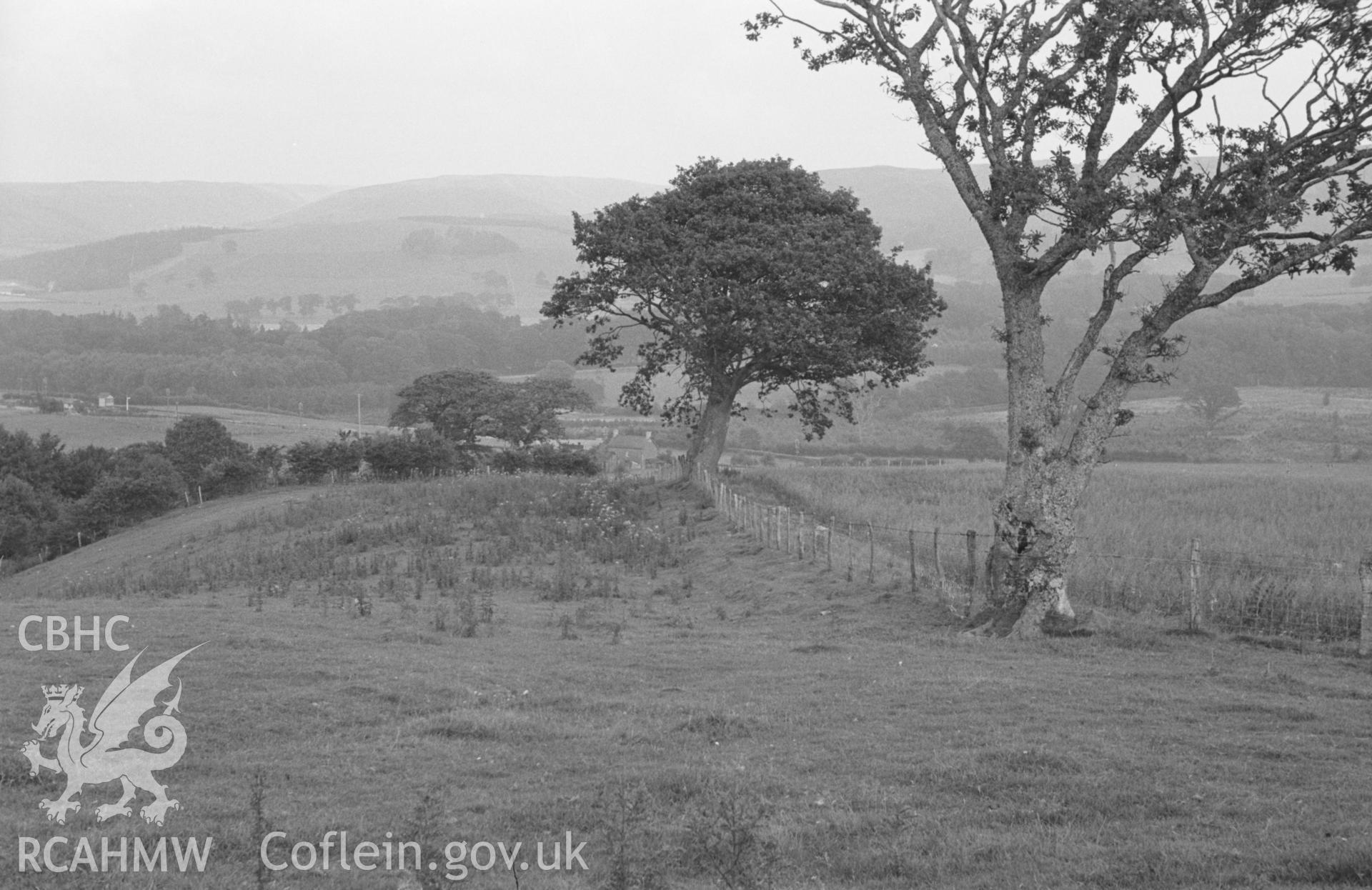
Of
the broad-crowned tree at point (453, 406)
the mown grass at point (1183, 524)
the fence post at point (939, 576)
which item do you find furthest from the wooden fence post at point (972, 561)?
the broad-crowned tree at point (453, 406)

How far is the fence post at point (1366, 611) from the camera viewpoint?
50.3 ft

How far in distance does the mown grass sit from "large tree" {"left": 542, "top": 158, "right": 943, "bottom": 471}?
4.66m

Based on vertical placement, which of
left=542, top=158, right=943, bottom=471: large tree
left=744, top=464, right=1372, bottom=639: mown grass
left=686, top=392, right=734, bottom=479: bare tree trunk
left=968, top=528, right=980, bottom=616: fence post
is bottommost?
left=744, top=464, right=1372, bottom=639: mown grass

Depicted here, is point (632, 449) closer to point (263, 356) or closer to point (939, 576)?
point (939, 576)

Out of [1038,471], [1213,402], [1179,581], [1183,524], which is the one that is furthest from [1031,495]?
[1213,402]

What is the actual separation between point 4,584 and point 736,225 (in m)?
29.9

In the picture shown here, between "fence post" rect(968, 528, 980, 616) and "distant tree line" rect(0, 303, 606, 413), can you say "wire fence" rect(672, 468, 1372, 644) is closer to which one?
"fence post" rect(968, 528, 980, 616)

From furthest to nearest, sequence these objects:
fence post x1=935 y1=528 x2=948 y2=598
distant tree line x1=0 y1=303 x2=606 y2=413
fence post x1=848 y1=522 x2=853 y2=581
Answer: distant tree line x1=0 y1=303 x2=606 y2=413 → fence post x1=848 y1=522 x2=853 y2=581 → fence post x1=935 y1=528 x2=948 y2=598

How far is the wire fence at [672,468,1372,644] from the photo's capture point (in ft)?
56.5

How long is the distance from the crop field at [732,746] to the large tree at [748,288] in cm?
1603

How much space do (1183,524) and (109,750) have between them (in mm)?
26499

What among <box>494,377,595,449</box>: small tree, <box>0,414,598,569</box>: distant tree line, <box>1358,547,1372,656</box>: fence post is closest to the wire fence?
<box>1358,547,1372,656</box>: fence post

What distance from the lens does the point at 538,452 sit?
207ft

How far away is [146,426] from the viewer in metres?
109
